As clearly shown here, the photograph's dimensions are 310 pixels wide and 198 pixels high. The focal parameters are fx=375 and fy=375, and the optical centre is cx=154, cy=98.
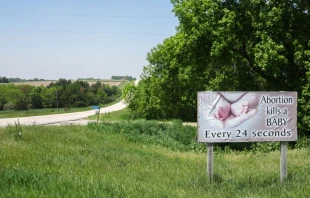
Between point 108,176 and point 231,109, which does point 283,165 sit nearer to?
point 231,109

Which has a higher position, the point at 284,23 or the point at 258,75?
the point at 284,23

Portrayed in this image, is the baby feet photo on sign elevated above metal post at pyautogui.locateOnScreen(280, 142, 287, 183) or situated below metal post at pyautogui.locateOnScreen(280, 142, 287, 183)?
above

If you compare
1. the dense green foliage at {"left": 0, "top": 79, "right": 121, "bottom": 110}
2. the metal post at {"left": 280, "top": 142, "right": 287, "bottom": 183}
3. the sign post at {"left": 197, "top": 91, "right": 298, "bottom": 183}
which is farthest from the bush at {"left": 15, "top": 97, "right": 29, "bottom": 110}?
the metal post at {"left": 280, "top": 142, "right": 287, "bottom": 183}

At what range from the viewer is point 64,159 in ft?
33.1

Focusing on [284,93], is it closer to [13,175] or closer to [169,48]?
[13,175]

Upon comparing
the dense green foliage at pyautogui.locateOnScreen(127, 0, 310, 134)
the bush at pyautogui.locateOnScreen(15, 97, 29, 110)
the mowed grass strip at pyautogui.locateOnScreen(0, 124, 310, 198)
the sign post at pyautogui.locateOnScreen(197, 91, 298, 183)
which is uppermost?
the dense green foliage at pyautogui.locateOnScreen(127, 0, 310, 134)

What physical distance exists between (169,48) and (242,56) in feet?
56.0

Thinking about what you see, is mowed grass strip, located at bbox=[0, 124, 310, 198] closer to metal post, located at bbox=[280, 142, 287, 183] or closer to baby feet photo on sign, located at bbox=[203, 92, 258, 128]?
metal post, located at bbox=[280, 142, 287, 183]

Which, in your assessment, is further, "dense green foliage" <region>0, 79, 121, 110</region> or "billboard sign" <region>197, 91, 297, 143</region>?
→ "dense green foliage" <region>0, 79, 121, 110</region>

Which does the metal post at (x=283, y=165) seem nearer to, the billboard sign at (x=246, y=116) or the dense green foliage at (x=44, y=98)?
the billboard sign at (x=246, y=116)

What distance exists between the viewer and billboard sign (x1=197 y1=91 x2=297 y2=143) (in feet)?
24.4

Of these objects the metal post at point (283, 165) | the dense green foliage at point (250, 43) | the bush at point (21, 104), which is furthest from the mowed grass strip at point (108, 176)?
the bush at point (21, 104)

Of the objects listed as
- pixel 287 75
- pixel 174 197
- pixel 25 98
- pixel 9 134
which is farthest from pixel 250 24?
pixel 25 98

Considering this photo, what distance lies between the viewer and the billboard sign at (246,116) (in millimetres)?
7441
